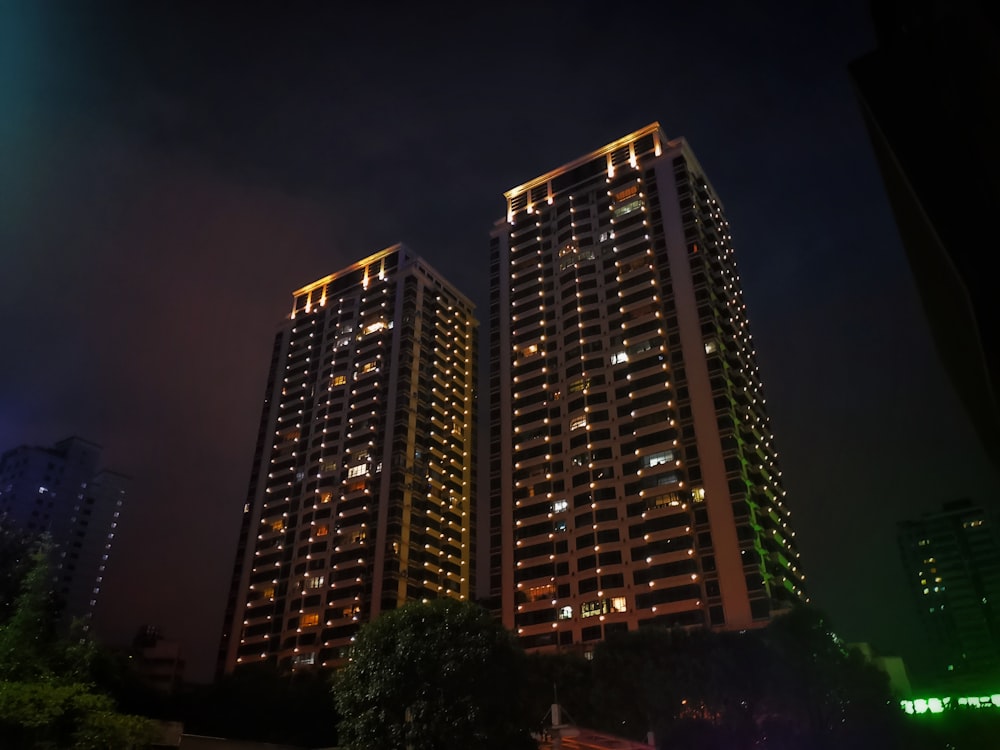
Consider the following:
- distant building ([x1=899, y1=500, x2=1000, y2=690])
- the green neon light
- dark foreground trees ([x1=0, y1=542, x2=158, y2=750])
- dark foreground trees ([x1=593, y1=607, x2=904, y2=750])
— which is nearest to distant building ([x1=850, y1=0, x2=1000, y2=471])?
dark foreground trees ([x1=0, y1=542, x2=158, y2=750])

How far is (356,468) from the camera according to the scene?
341ft

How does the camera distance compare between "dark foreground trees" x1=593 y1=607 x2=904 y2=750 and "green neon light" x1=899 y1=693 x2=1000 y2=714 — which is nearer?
"dark foreground trees" x1=593 y1=607 x2=904 y2=750

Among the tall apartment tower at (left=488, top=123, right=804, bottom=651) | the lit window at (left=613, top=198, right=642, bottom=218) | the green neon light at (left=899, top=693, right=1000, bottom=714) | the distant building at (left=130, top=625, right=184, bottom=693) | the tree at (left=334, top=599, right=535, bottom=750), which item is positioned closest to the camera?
the tree at (left=334, top=599, right=535, bottom=750)

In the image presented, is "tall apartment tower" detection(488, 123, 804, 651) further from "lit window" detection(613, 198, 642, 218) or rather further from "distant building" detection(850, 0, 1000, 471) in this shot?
"distant building" detection(850, 0, 1000, 471)

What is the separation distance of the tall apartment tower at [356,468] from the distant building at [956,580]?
119356 millimetres

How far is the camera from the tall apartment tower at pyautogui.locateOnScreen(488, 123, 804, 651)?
72.1 m

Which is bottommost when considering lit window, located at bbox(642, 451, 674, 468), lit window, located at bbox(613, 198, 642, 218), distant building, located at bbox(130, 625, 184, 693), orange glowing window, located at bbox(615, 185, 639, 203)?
distant building, located at bbox(130, 625, 184, 693)

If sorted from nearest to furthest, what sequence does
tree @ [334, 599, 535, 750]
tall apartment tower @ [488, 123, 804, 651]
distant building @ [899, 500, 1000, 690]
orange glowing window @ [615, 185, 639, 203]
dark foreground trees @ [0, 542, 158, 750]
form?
dark foreground trees @ [0, 542, 158, 750]
tree @ [334, 599, 535, 750]
tall apartment tower @ [488, 123, 804, 651]
orange glowing window @ [615, 185, 639, 203]
distant building @ [899, 500, 1000, 690]

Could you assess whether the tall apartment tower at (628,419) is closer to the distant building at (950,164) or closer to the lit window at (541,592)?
the lit window at (541,592)

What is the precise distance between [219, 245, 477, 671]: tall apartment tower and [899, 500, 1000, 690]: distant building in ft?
392

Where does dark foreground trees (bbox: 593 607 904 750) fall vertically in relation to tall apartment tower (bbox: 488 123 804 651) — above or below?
below

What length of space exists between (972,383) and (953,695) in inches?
2983

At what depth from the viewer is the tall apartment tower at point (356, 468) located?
9550 centimetres

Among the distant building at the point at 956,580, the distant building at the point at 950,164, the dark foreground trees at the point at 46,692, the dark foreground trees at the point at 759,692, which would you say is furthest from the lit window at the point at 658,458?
the distant building at the point at 956,580
